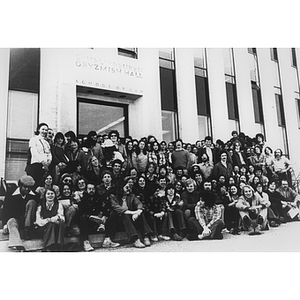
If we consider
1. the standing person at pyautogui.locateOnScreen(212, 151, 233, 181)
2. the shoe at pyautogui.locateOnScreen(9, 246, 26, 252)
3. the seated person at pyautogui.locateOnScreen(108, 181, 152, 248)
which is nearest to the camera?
the shoe at pyautogui.locateOnScreen(9, 246, 26, 252)

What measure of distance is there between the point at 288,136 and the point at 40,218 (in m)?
3.49

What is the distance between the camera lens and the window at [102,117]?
448 cm

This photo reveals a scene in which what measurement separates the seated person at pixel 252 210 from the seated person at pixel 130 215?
132 cm

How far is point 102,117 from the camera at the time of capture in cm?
459

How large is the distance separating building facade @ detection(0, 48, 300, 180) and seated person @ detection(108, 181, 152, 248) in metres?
0.79

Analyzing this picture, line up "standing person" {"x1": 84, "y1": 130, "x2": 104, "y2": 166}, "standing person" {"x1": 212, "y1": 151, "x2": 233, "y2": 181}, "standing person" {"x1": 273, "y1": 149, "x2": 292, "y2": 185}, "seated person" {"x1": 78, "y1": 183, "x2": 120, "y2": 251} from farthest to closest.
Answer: "standing person" {"x1": 273, "y1": 149, "x2": 292, "y2": 185}
"standing person" {"x1": 212, "y1": 151, "x2": 233, "y2": 181}
"standing person" {"x1": 84, "y1": 130, "x2": 104, "y2": 166}
"seated person" {"x1": 78, "y1": 183, "x2": 120, "y2": 251}

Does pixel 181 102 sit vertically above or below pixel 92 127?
above

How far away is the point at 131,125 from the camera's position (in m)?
4.70

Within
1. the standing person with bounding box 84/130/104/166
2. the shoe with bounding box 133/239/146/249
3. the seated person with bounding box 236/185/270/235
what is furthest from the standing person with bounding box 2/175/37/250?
the seated person with bounding box 236/185/270/235

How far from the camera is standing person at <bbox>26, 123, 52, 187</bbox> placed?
4215 millimetres

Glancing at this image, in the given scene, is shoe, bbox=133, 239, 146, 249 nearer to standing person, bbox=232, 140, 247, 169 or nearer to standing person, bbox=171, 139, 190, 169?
standing person, bbox=171, 139, 190, 169

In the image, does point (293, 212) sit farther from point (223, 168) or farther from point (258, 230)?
point (223, 168)
